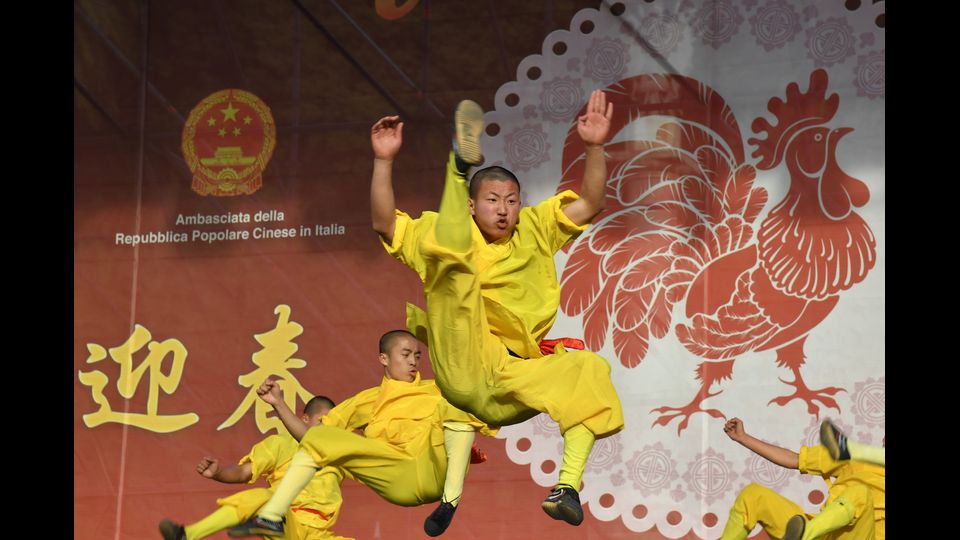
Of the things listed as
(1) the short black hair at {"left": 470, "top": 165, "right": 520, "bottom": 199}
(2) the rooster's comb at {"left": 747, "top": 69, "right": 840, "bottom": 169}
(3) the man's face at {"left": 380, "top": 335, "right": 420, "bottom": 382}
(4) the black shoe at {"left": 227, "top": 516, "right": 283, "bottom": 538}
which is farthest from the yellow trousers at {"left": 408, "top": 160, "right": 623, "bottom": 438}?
(2) the rooster's comb at {"left": 747, "top": 69, "right": 840, "bottom": 169}

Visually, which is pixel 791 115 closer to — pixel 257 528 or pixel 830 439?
pixel 830 439

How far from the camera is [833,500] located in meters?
4.93

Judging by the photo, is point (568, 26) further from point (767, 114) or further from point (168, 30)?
point (168, 30)

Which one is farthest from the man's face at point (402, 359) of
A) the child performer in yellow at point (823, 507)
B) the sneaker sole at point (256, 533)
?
the child performer in yellow at point (823, 507)

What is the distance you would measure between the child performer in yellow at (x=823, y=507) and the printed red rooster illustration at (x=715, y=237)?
0.45 m

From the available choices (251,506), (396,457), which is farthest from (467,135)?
(251,506)

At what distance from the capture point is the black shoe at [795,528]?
472 centimetres

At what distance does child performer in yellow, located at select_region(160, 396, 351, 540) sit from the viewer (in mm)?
4973

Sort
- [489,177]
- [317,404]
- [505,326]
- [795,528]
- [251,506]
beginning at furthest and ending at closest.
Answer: [317,404] → [251,506] → [795,528] → [489,177] → [505,326]

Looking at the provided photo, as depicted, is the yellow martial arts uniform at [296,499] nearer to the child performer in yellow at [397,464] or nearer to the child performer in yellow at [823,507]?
the child performer in yellow at [397,464]

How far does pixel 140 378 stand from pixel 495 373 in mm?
2715

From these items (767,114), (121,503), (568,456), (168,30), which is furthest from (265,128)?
(568,456)

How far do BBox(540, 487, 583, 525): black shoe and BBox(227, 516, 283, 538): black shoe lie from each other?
3.50 feet

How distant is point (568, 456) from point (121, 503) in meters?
2.82
